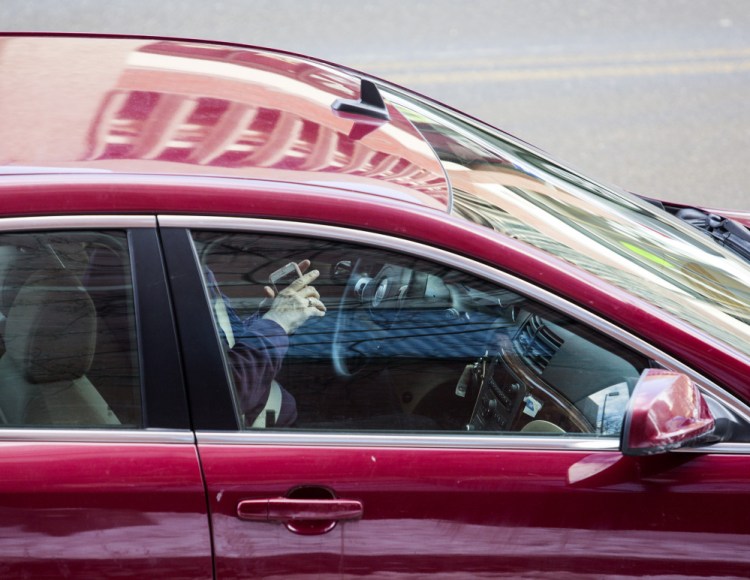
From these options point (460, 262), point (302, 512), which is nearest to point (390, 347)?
point (460, 262)

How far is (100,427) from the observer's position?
6.84 ft

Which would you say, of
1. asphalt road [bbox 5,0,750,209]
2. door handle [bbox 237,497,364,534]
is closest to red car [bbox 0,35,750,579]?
door handle [bbox 237,497,364,534]

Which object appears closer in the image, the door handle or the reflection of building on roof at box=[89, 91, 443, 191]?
the door handle

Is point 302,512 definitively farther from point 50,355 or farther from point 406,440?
point 50,355

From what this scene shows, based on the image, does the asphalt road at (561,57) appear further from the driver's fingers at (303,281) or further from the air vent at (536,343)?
the driver's fingers at (303,281)

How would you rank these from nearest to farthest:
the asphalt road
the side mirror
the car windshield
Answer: the side mirror < the car windshield < the asphalt road

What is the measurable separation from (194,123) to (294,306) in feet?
1.67

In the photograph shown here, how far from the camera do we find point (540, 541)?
2105mm

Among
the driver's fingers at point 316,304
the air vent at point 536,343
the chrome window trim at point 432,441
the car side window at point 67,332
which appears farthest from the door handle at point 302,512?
the air vent at point 536,343

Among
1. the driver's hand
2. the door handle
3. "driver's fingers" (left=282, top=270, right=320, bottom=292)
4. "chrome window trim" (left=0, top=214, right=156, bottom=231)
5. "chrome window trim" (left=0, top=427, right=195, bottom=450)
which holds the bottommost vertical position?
the door handle

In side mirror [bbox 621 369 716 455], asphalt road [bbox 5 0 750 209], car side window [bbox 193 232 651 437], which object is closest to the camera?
side mirror [bbox 621 369 716 455]

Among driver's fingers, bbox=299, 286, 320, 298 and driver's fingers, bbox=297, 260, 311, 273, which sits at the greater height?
driver's fingers, bbox=297, 260, 311, 273

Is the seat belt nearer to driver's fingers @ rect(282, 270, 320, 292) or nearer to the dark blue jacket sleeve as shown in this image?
the dark blue jacket sleeve

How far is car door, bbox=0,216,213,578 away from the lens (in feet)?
6.55
